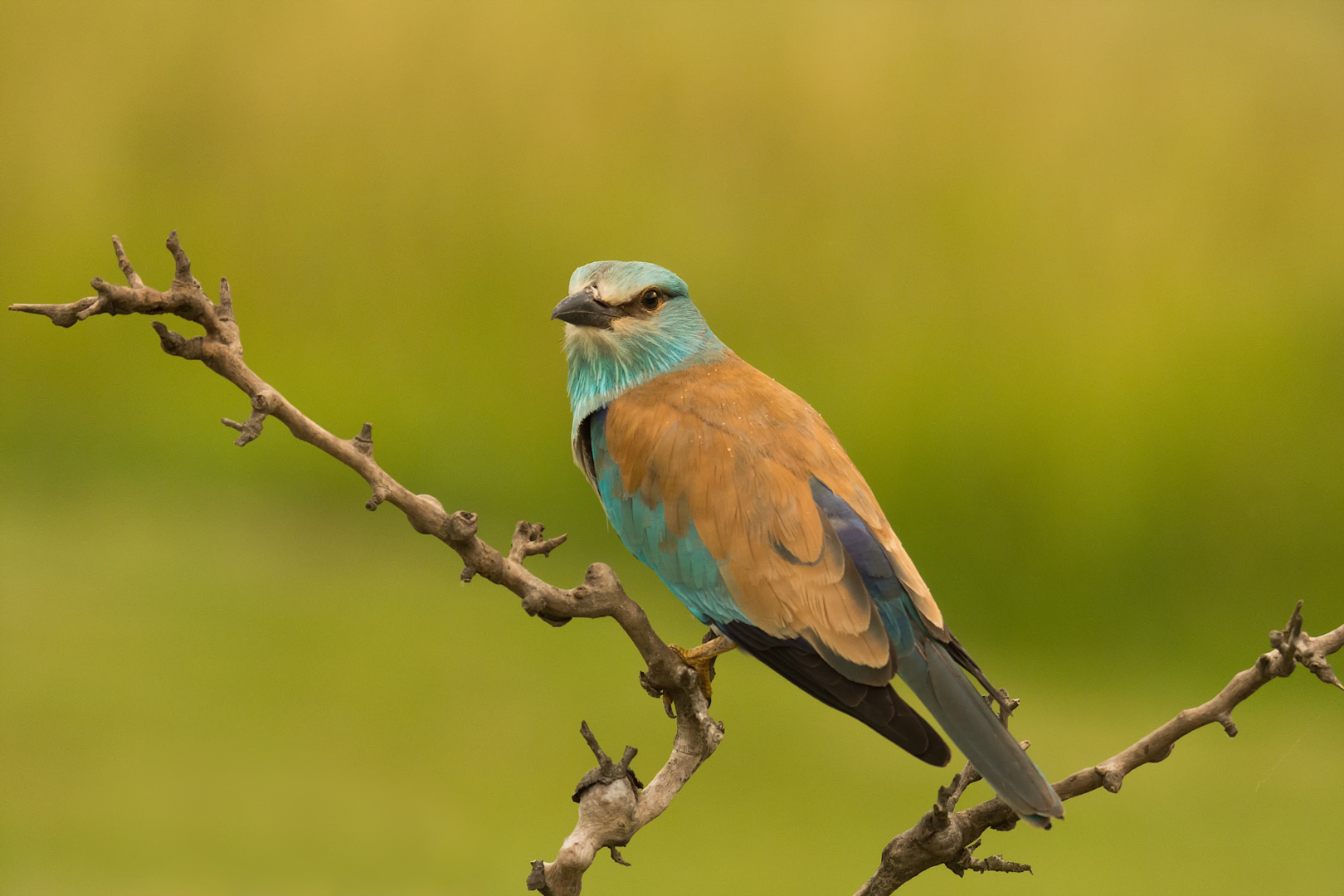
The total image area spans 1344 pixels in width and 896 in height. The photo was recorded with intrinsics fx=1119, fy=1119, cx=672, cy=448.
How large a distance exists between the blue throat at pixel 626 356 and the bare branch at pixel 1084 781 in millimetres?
924

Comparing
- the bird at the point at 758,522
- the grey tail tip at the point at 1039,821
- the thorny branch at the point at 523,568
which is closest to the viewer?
the thorny branch at the point at 523,568

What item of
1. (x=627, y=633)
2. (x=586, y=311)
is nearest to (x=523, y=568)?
(x=627, y=633)

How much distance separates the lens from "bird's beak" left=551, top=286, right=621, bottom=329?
2127mm

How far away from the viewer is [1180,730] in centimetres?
156

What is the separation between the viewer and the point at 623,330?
2197 millimetres

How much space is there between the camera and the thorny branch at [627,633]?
1.41 meters

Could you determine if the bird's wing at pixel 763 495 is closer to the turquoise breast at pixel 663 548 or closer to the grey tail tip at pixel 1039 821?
the turquoise breast at pixel 663 548

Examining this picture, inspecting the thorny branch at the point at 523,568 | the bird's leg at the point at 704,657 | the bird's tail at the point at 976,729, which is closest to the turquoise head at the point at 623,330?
the bird's leg at the point at 704,657

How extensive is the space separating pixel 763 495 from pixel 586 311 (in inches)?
19.8

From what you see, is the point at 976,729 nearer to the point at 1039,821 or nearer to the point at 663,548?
the point at 1039,821

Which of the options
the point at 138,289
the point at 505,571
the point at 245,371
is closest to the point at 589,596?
the point at 505,571

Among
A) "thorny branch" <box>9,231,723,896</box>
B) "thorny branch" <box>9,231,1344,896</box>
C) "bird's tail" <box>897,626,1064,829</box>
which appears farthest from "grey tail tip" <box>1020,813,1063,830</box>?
"thorny branch" <box>9,231,723,896</box>

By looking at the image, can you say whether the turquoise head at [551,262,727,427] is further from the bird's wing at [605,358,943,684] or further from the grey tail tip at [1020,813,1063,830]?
the grey tail tip at [1020,813,1063,830]

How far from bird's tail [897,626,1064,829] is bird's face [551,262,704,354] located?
2.63ft
